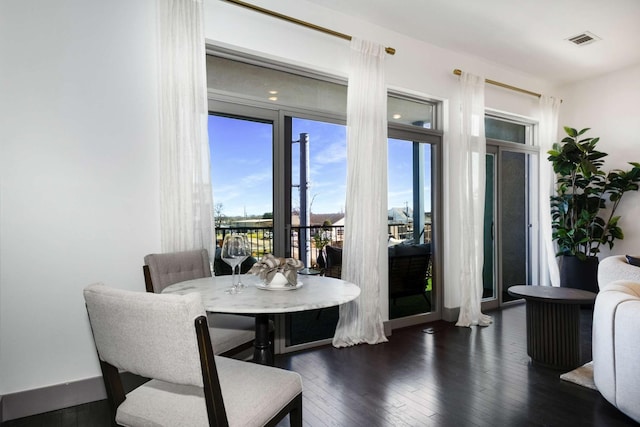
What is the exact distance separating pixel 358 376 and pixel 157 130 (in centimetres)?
226

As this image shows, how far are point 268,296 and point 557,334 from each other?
7.76 feet

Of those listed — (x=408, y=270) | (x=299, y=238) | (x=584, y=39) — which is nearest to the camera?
(x=299, y=238)

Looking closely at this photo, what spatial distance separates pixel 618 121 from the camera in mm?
4906

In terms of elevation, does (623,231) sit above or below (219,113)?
below

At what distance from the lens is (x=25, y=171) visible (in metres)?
2.25

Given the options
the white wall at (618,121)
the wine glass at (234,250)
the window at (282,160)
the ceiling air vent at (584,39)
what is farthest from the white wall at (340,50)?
the wine glass at (234,250)

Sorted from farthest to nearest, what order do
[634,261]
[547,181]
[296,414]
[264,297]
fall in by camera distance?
1. [547,181]
2. [634,261]
3. [264,297]
4. [296,414]

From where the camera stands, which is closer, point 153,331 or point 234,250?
point 153,331

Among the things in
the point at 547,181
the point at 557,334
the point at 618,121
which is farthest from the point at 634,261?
the point at 618,121

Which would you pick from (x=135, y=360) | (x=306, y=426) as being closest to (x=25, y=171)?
(x=135, y=360)

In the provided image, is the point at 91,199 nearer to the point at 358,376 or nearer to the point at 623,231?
the point at 358,376

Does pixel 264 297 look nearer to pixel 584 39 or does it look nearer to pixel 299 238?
pixel 299 238

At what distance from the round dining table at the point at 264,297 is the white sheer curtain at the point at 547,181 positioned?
4097mm

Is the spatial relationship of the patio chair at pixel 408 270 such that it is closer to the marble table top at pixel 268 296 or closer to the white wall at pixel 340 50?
the white wall at pixel 340 50
